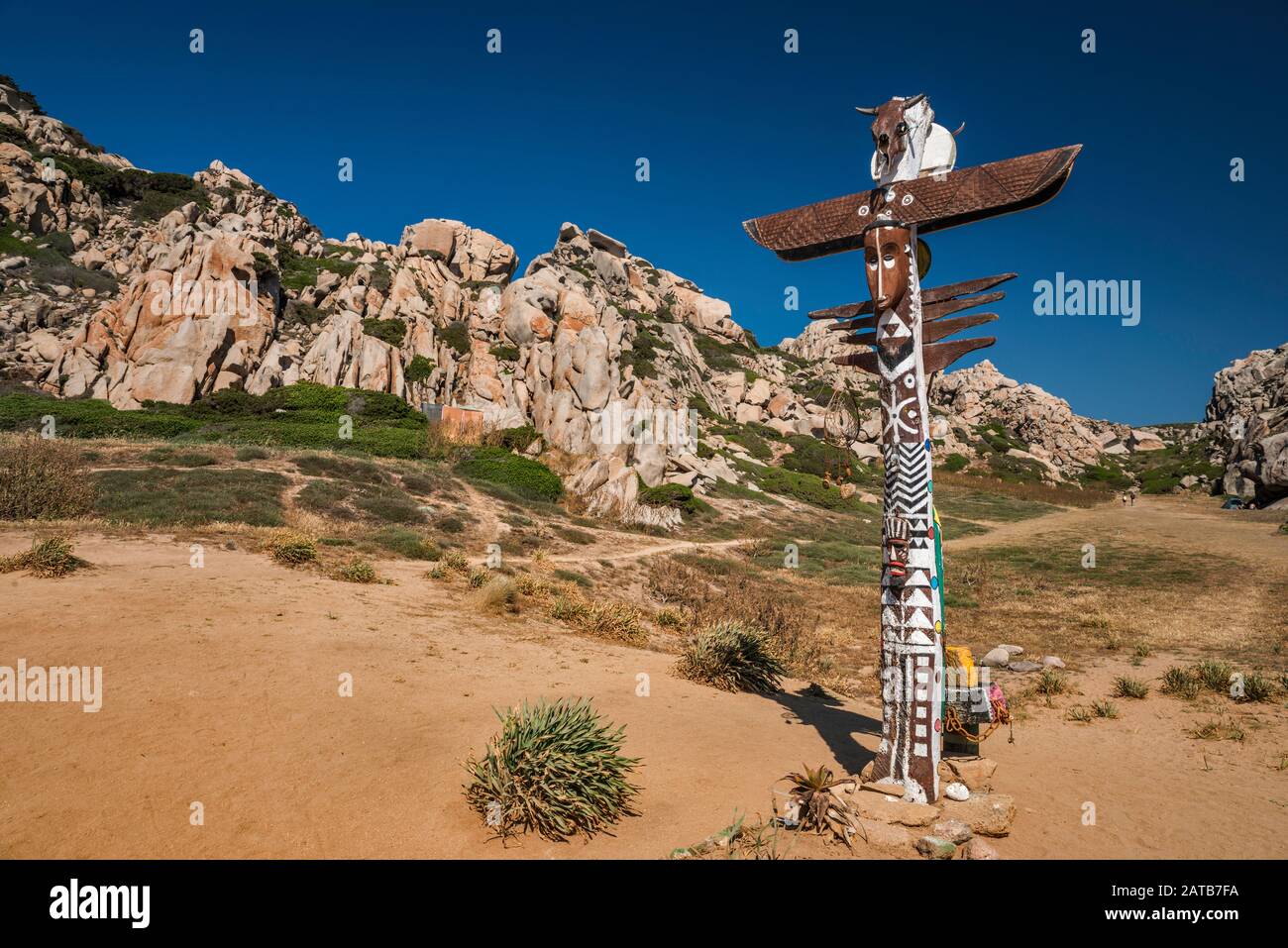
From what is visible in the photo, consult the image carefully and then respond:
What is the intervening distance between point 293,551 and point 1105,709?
16.3m

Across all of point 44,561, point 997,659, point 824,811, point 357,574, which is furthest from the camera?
point 357,574

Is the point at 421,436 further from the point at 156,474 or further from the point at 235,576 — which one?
the point at 235,576

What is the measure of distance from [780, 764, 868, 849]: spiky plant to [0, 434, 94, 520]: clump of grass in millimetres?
19177

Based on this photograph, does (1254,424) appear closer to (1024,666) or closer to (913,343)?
(1024,666)

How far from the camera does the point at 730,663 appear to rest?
34.1 ft

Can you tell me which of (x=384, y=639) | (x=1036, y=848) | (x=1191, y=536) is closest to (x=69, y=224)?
(x=384, y=639)

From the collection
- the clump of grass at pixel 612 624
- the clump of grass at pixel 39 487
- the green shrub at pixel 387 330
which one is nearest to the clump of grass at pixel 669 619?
the clump of grass at pixel 612 624

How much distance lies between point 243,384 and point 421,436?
12.9 meters

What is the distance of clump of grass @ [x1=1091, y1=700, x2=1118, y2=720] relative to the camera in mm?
9547

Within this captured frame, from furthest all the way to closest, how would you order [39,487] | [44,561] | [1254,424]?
[1254,424] < [39,487] < [44,561]

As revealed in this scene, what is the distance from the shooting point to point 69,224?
5041 centimetres

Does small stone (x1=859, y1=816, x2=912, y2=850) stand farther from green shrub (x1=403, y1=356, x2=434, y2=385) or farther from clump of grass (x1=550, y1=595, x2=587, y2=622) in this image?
green shrub (x1=403, y1=356, x2=434, y2=385)

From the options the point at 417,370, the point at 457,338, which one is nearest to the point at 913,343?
the point at 417,370

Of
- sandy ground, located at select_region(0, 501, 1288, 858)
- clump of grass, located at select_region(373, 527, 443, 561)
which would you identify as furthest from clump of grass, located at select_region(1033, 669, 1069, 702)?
clump of grass, located at select_region(373, 527, 443, 561)
